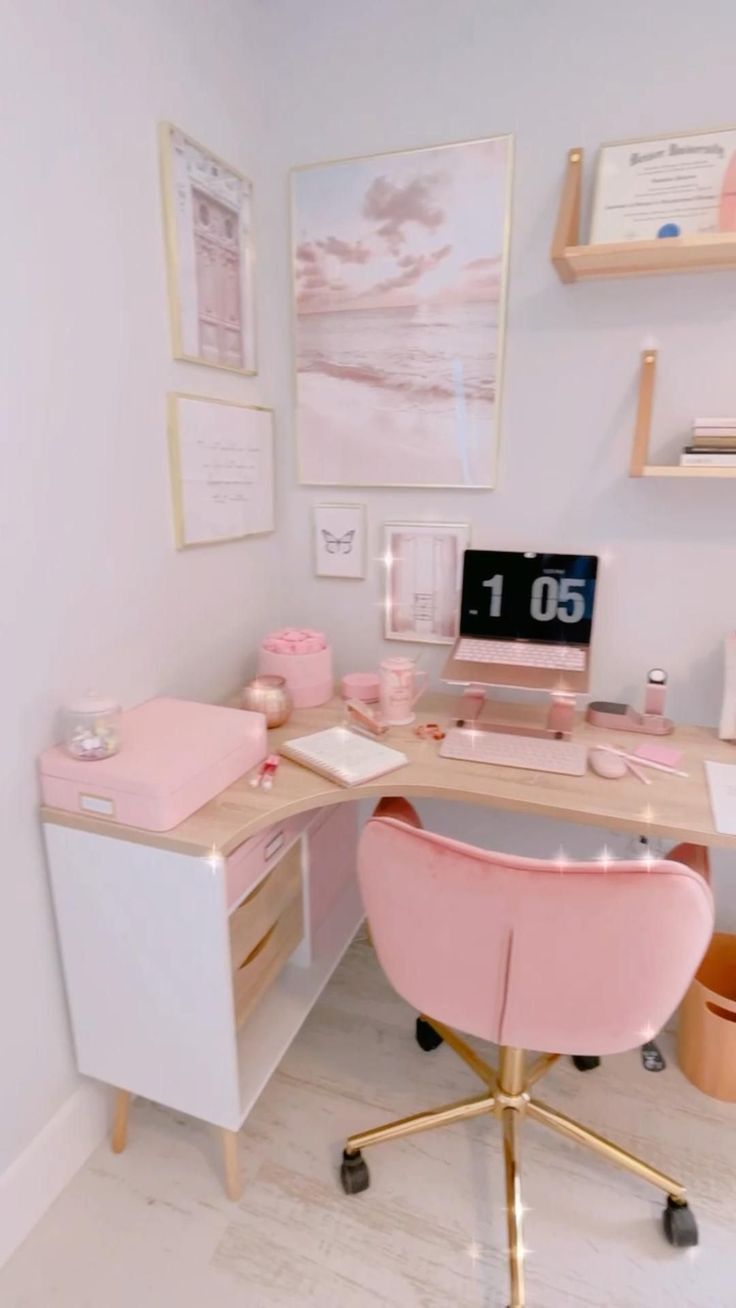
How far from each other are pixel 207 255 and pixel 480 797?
4.47ft

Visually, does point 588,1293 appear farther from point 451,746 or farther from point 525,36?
point 525,36

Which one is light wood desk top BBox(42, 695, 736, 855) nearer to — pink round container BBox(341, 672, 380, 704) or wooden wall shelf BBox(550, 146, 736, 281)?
pink round container BBox(341, 672, 380, 704)

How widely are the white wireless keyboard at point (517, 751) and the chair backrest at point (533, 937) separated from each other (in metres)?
0.45

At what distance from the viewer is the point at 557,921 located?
3.32 feet

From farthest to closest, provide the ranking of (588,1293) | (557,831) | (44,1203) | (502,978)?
(557,831) → (44,1203) → (588,1293) → (502,978)

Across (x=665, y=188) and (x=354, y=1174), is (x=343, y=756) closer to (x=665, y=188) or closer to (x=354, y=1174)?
(x=354, y=1174)

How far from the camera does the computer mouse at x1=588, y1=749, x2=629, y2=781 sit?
1.43 m

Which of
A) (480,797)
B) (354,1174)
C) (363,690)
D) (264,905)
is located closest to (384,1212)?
(354,1174)

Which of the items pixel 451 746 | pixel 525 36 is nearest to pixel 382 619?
pixel 451 746

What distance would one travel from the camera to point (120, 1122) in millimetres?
1501

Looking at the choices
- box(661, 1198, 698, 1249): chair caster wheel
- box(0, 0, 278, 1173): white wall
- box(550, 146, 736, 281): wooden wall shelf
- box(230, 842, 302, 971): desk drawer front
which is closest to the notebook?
box(230, 842, 302, 971): desk drawer front

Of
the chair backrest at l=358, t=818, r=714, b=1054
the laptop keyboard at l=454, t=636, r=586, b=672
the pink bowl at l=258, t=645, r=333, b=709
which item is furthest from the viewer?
the pink bowl at l=258, t=645, r=333, b=709

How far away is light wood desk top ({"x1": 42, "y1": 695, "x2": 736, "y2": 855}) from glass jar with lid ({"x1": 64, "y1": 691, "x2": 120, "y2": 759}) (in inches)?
4.6

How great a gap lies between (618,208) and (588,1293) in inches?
82.9
